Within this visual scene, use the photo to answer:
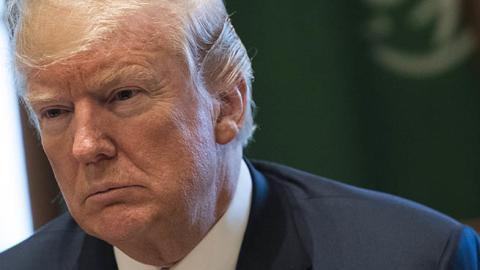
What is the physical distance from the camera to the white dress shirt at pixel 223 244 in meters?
1.81

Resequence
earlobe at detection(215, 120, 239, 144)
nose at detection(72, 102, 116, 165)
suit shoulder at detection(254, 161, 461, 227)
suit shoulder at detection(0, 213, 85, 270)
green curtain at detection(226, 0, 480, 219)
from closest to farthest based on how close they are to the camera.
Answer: nose at detection(72, 102, 116, 165)
earlobe at detection(215, 120, 239, 144)
suit shoulder at detection(254, 161, 461, 227)
suit shoulder at detection(0, 213, 85, 270)
green curtain at detection(226, 0, 480, 219)

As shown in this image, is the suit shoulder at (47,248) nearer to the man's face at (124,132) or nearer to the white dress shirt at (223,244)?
the white dress shirt at (223,244)

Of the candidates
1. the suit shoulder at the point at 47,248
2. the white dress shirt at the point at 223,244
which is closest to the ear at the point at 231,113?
the white dress shirt at the point at 223,244

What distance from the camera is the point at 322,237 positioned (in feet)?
6.17

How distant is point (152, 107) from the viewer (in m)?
1.63

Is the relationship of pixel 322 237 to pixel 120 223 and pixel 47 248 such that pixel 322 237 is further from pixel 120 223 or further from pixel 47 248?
pixel 47 248

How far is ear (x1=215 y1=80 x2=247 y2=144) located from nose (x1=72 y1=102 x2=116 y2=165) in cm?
22

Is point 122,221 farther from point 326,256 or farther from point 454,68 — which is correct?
point 454,68

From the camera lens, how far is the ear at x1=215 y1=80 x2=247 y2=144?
1.76 m

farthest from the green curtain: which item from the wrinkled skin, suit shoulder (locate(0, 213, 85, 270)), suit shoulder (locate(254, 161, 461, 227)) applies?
the wrinkled skin

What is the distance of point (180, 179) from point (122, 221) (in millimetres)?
113

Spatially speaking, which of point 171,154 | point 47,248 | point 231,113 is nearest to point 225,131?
point 231,113

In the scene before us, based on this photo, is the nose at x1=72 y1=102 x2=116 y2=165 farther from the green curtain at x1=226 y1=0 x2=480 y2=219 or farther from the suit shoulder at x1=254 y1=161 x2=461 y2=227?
the green curtain at x1=226 y1=0 x2=480 y2=219

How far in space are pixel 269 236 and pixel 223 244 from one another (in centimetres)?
10
